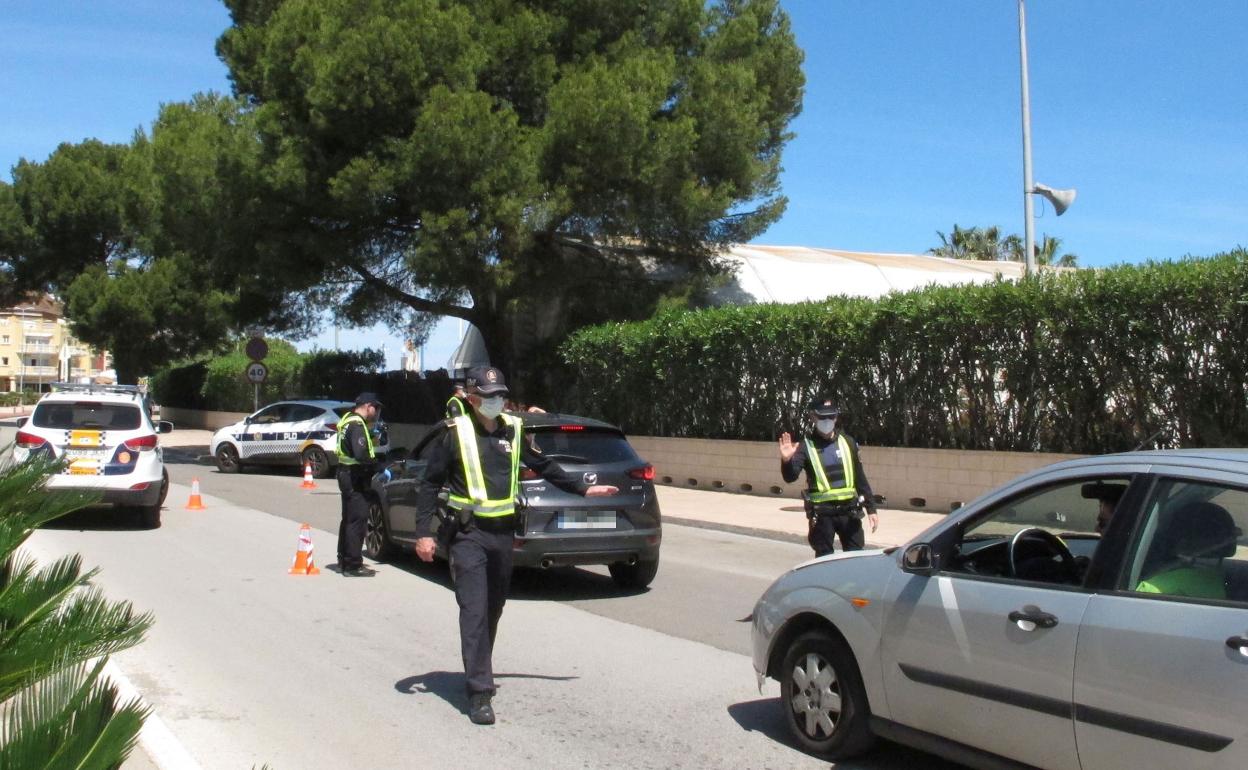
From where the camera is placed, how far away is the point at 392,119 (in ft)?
79.0

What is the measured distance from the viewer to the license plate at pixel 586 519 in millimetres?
9859

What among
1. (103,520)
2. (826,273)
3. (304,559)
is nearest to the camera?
(304,559)

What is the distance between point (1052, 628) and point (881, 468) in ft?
45.2

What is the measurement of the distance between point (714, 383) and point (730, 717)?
15457 mm

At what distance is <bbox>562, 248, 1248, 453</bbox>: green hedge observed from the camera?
47.1ft

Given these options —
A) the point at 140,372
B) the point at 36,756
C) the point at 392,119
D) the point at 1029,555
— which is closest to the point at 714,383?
the point at 392,119

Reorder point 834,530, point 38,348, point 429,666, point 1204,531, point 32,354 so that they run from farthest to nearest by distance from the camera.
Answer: point 32,354 < point 38,348 < point 834,530 < point 429,666 < point 1204,531

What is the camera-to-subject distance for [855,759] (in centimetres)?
564

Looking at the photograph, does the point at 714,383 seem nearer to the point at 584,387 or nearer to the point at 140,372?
the point at 584,387

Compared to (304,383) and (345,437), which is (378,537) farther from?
(304,383)

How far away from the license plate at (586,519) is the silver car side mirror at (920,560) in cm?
488

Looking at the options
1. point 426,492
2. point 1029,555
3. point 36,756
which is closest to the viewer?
point 36,756

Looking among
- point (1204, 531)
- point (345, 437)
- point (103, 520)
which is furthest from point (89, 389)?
point (1204, 531)

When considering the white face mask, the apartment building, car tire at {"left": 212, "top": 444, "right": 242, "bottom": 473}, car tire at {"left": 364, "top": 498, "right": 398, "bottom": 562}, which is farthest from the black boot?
the apartment building
